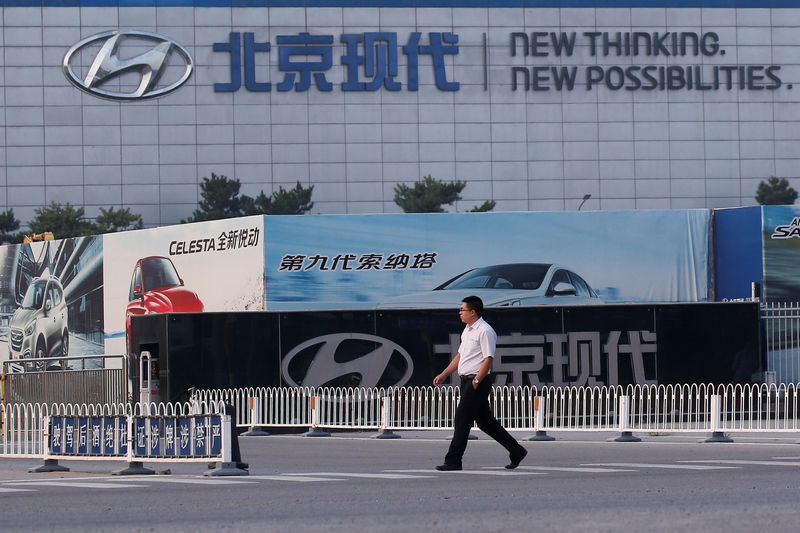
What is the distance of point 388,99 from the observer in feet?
270

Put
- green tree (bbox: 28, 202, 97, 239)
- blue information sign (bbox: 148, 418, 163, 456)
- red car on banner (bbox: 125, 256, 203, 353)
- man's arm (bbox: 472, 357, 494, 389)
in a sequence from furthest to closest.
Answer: green tree (bbox: 28, 202, 97, 239) < red car on banner (bbox: 125, 256, 203, 353) < blue information sign (bbox: 148, 418, 163, 456) < man's arm (bbox: 472, 357, 494, 389)

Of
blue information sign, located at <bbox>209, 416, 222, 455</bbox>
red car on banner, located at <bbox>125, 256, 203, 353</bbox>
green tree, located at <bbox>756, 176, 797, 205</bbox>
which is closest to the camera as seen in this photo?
blue information sign, located at <bbox>209, 416, 222, 455</bbox>

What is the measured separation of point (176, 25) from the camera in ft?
267

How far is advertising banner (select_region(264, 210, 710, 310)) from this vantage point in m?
36.8

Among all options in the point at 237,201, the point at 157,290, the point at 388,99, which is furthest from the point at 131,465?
the point at 388,99

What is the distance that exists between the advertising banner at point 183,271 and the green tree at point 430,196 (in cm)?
3865

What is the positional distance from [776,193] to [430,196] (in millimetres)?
19781

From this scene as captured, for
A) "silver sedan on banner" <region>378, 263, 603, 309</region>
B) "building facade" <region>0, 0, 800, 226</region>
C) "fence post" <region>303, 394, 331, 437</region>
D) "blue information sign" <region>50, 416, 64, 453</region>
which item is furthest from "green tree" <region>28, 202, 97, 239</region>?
"blue information sign" <region>50, 416, 64, 453</region>

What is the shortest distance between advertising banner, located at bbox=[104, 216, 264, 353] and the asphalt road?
18.5m

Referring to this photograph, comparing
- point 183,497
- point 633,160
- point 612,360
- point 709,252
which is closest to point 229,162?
point 633,160

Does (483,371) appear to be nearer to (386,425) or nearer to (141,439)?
(141,439)

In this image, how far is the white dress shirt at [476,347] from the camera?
1445cm

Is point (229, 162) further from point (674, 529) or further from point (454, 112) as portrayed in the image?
point (674, 529)

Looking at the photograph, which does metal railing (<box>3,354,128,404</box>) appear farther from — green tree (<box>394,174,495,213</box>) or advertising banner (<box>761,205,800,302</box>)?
green tree (<box>394,174,495,213</box>)
